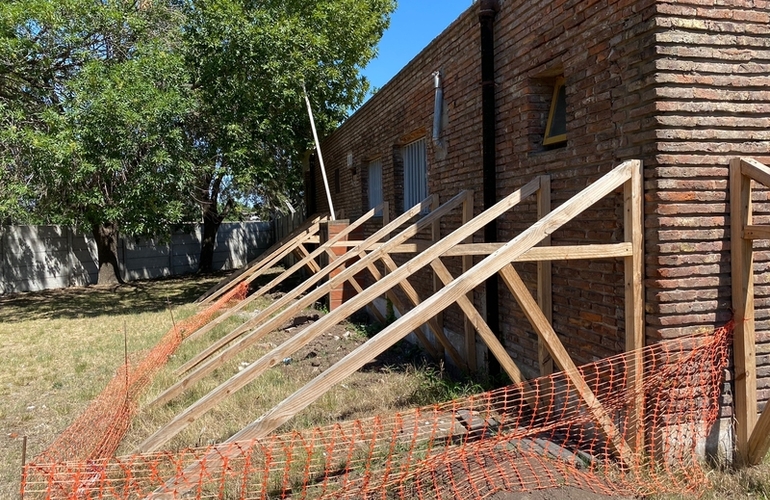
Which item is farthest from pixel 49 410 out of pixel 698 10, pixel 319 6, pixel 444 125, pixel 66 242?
pixel 66 242

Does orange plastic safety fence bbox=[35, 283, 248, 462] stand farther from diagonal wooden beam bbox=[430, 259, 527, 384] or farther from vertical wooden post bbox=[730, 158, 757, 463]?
vertical wooden post bbox=[730, 158, 757, 463]

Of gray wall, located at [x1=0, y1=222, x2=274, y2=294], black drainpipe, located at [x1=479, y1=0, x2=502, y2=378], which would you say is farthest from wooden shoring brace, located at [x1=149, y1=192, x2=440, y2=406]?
gray wall, located at [x1=0, y1=222, x2=274, y2=294]

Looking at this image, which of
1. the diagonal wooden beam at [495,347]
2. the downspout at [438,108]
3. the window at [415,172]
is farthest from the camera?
the window at [415,172]

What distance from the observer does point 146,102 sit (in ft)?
30.8

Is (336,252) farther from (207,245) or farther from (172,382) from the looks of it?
(207,245)

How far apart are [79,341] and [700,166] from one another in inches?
345

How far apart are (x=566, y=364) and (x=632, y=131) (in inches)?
61.7

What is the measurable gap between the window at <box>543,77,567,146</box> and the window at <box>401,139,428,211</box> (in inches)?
110

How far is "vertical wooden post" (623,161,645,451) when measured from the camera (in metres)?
3.53

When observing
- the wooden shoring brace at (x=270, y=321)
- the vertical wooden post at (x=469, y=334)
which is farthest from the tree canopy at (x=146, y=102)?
the vertical wooden post at (x=469, y=334)

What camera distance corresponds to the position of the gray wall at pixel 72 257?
51.4 feet

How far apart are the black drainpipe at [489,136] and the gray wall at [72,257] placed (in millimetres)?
9627

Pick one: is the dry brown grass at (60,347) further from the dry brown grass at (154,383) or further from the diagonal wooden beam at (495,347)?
the diagonal wooden beam at (495,347)

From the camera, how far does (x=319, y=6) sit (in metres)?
14.4
